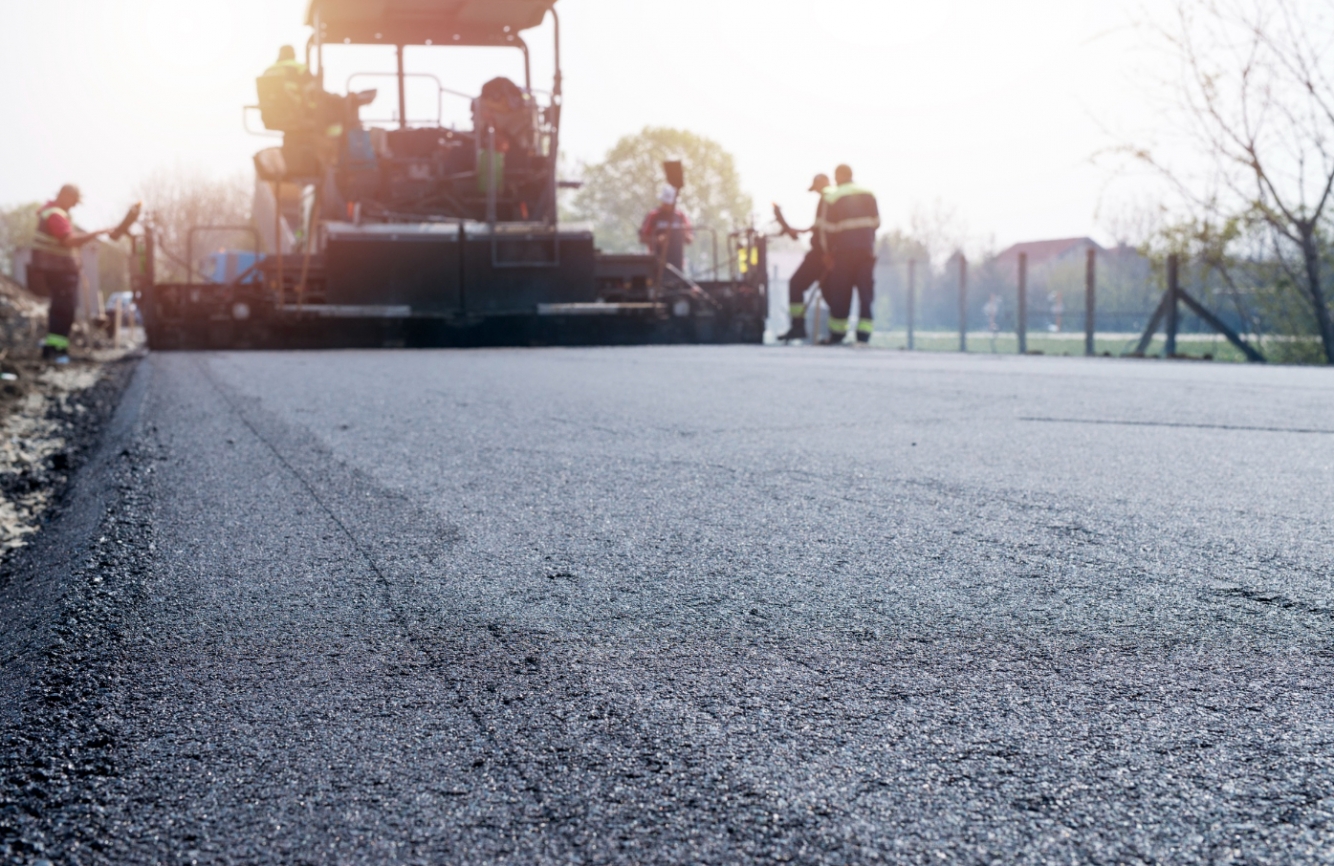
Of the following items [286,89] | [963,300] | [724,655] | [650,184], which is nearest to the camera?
[724,655]

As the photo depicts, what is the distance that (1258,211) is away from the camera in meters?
15.4

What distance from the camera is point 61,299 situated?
13.2 metres

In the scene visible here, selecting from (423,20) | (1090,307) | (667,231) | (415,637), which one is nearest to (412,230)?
(423,20)

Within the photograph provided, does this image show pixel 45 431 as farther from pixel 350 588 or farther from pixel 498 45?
pixel 498 45

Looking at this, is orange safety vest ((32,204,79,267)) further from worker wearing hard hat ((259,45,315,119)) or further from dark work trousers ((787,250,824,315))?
dark work trousers ((787,250,824,315))

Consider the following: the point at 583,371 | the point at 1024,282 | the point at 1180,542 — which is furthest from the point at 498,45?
the point at 1180,542

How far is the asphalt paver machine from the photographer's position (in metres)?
13.6

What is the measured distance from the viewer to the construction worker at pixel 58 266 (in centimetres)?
1314

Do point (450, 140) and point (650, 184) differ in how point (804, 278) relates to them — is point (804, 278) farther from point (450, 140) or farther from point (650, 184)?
point (650, 184)

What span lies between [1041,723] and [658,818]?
24.5 inches

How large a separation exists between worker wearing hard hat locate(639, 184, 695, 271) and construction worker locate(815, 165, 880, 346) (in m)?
1.74

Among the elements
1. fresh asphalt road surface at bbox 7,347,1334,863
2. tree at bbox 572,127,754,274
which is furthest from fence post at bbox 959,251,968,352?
tree at bbox 572,127,754,274

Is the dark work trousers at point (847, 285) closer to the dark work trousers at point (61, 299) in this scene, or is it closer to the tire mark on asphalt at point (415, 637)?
the dark work trousers at point (61, 299)

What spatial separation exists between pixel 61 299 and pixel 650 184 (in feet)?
148
